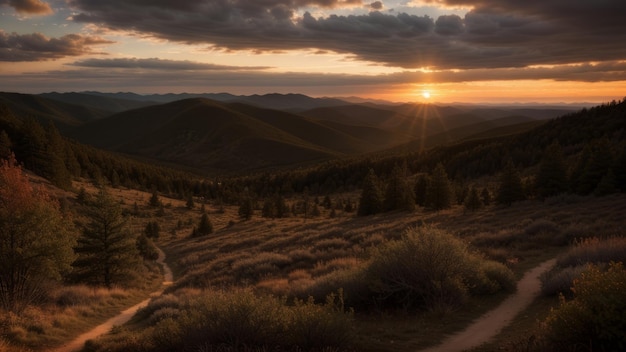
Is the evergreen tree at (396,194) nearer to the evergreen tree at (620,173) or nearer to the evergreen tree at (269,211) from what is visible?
the evergreen tree at (620,173)

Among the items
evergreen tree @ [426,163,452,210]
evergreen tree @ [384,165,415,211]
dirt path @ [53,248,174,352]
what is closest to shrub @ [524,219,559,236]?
dirt path @ [53,248,174,352]

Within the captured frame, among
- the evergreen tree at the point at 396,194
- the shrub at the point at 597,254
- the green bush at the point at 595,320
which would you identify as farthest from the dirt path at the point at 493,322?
the evergreen tree at the point at 396,194

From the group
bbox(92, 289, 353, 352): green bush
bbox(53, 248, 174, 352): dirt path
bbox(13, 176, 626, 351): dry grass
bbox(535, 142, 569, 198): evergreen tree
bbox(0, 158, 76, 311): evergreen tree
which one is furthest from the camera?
bbox(535, 142, 569, 198): evergreen tree

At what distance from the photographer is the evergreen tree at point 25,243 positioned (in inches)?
725

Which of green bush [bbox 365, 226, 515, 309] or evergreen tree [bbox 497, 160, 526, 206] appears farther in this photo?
evergreen tree [bbox 497, 160, 526, 206]

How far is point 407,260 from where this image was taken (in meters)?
11.9

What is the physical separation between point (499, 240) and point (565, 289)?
31.6 feet

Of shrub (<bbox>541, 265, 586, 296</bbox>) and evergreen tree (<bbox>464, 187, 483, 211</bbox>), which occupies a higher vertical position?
shrub (<bbox>541, 265, 586, 296</bbox>)

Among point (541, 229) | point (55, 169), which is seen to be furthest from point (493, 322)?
point (55, 169)

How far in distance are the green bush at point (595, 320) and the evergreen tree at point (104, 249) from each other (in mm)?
25558

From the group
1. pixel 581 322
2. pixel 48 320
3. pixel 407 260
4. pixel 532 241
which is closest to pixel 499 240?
pixel 532 241

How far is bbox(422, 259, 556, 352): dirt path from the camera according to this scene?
30.0 ft

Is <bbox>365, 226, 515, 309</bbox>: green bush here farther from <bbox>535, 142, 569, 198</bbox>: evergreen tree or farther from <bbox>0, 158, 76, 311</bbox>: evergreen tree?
<bbox>535, 142, 569, 198</bbox>: evergreen tree

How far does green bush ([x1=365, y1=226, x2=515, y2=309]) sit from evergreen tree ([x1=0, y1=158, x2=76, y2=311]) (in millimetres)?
15112
